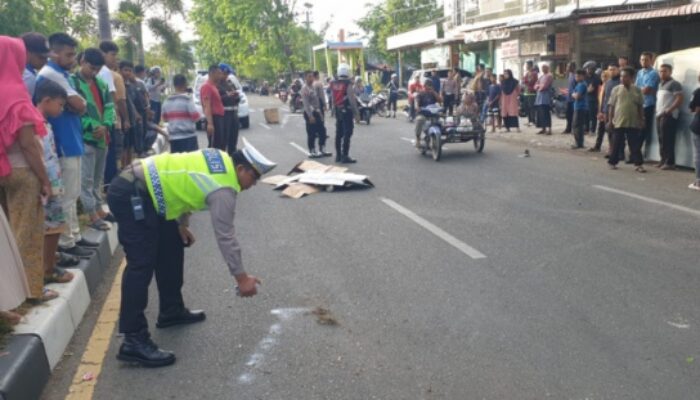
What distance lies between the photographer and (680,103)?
10.8 m

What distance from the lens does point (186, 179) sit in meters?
4.12

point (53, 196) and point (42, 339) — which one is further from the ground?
point (53, 196)

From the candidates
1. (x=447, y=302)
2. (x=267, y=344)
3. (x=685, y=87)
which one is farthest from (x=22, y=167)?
(x=685, y=87)

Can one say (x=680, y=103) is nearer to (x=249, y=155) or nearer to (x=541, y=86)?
(x=541, y=86)

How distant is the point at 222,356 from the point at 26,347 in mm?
1181

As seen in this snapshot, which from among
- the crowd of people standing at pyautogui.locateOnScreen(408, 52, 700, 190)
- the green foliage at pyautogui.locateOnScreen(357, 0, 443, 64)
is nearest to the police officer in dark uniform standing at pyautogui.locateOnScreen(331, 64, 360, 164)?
the crowd of people standing at pyautogui.locateOnScreen(408, 52, 700, 190)

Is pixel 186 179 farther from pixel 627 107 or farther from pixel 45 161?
pixel 627 107

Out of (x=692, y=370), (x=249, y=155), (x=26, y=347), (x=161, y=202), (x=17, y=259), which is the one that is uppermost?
(x=249, y=155)

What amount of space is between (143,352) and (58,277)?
1.40 metres

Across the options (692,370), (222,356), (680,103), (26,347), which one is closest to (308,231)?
(222,356)

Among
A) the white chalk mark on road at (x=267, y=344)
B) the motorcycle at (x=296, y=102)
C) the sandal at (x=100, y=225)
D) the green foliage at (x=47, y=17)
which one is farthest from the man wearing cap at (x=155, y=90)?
the white chalk mark on road at (x=267, y=344)

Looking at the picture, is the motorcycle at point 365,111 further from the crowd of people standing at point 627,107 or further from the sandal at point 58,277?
the sandal at point 58,277

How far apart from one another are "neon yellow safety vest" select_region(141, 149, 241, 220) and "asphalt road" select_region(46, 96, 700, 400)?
1036 mm

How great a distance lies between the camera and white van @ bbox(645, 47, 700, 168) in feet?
35.2
